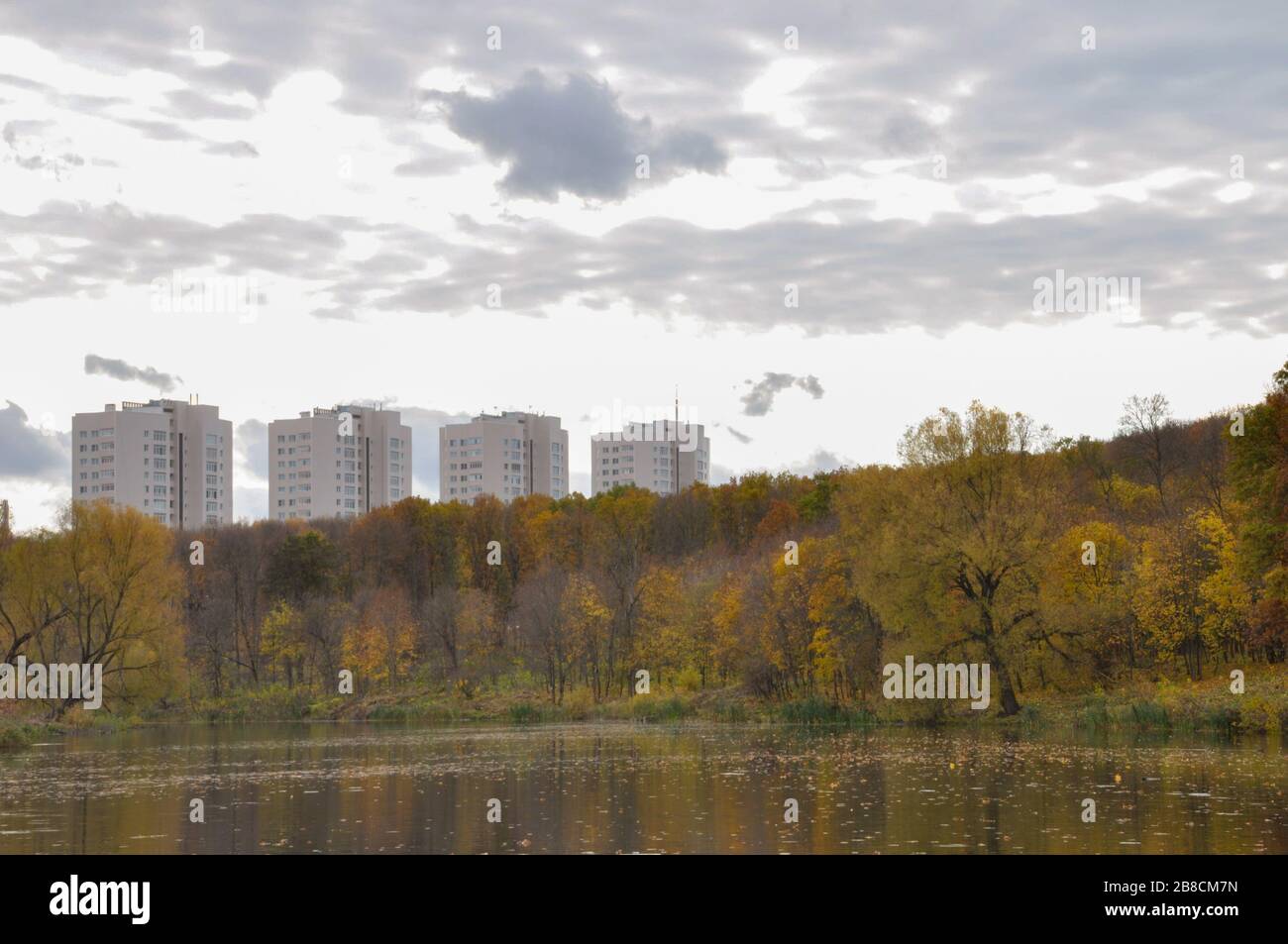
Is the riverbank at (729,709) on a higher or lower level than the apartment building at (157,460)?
lower

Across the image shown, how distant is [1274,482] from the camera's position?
2018 inches

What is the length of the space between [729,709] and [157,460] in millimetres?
140161

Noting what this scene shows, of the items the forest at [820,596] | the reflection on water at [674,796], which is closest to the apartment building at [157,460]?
the forest at [820,596]

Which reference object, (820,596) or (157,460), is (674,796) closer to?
(820,596)

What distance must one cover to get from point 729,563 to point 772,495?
33368mm

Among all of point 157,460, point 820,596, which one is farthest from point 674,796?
point 157,460

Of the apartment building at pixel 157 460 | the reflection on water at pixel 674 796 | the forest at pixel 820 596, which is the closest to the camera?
the reflection on water at pixel 674 796

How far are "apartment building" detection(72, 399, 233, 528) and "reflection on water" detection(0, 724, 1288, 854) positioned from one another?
456 feet

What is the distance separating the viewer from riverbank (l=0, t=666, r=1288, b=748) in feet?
170

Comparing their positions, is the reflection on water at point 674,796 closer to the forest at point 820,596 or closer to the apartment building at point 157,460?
the forest at point 820,596

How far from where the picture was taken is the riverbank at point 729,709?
170ft

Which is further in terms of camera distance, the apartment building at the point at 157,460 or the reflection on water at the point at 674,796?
the apartment building at the point at 157,460

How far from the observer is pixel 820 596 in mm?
68188

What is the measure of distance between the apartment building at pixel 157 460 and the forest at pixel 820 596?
79.0m
